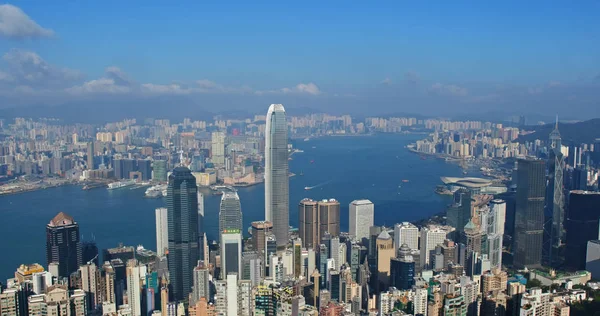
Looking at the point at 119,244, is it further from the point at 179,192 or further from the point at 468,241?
the point at 468,241

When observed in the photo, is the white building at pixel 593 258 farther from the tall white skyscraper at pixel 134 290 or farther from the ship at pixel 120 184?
the ship at pixel 120 184

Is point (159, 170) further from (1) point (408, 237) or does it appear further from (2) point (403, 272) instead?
(2) point (403, 272)

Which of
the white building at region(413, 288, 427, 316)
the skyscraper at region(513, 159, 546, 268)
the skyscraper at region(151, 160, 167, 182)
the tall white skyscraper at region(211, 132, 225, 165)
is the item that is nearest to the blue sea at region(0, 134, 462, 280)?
the skyscraper at region(151, 160, 167, 182)

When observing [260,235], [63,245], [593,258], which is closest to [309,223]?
[260,235]

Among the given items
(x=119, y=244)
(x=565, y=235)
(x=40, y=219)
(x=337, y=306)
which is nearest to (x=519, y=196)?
(x=565, y=235)

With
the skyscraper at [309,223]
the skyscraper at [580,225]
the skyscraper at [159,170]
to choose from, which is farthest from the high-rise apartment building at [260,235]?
the skyscraper at [159,170]

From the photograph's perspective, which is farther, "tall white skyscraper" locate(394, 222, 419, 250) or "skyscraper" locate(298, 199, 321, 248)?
"skyscraper" locate(298, 199, 321, 248)

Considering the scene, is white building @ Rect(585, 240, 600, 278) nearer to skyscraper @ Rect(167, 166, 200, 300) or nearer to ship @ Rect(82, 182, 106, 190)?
skyscraper @ Rect(167, 166, 200, 300)
